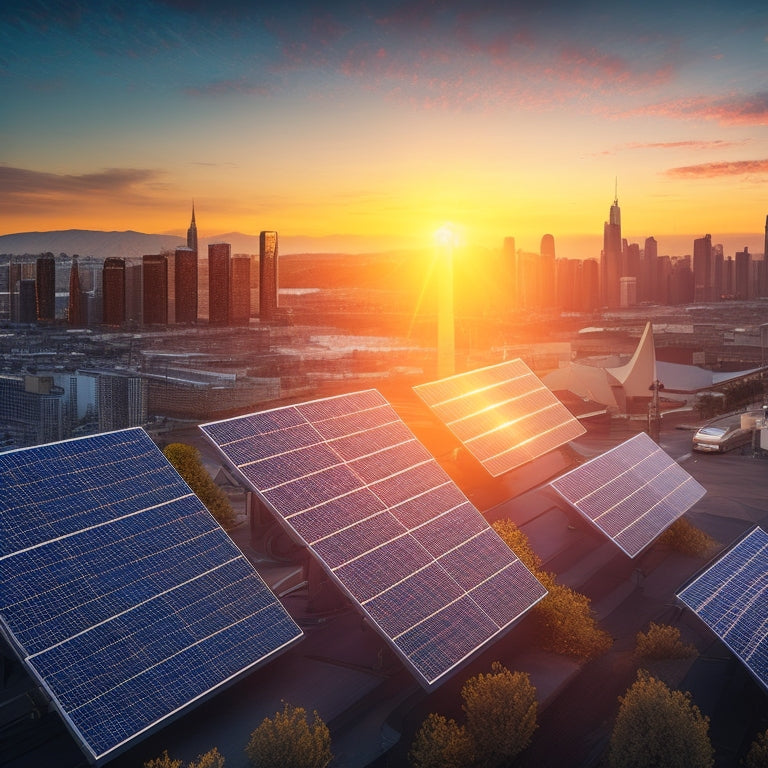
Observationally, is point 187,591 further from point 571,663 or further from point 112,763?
point 571,663

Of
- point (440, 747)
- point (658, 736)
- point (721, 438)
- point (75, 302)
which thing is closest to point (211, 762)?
point (440, 747)

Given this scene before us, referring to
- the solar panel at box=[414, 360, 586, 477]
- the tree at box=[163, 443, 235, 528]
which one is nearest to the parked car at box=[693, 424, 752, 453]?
the solar panel at box=[414, 360, 586, 477]

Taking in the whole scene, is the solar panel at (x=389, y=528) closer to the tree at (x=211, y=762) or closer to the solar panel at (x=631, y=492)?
the tree at (x=211, y=762)

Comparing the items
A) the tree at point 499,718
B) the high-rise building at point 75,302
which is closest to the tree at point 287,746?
the tree at point 499,718

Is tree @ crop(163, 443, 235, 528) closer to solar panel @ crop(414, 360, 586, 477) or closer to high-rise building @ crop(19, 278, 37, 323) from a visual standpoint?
solar panel @ crop(414, 360, 586, 477)

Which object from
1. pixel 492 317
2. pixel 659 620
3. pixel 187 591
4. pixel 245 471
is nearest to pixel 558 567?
pixel 659 620
